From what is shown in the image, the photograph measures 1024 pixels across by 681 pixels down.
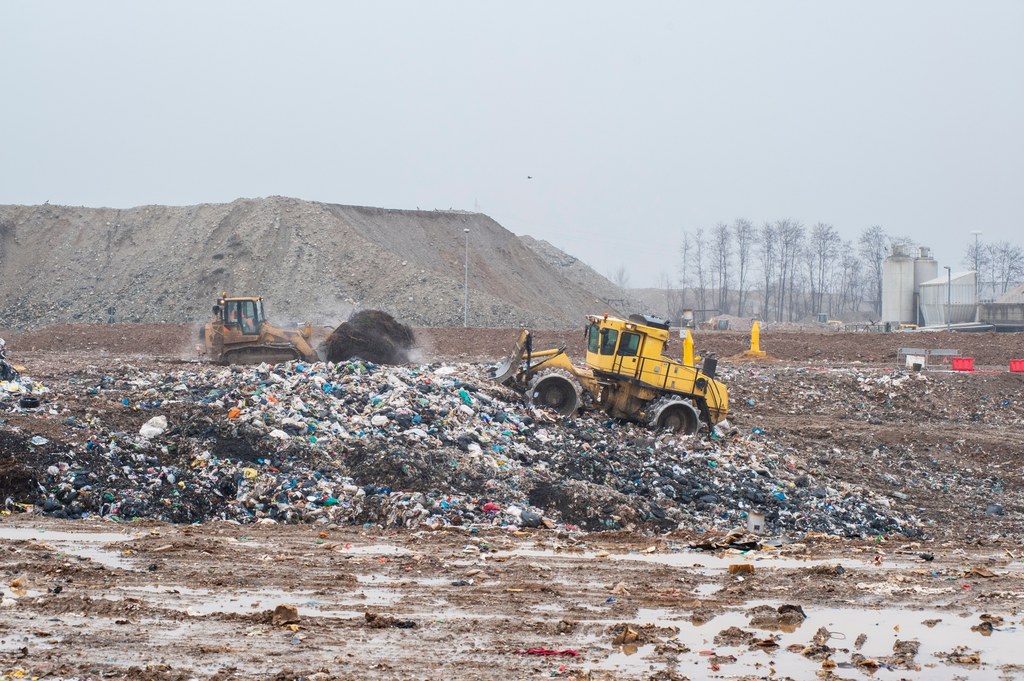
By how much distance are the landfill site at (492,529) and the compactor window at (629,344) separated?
50cm

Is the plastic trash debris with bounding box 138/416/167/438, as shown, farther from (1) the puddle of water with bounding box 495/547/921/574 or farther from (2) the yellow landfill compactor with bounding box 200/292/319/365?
(2) the yellow landfill compactor with bounding box 200/292/319/365

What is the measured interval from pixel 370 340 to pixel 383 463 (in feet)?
36.4

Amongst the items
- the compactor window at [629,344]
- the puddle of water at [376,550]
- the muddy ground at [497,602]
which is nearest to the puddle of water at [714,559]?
the muddy ground at [497,602]

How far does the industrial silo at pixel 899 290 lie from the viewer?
5325 cm

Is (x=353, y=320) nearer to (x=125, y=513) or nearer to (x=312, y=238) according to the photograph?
(x=125, y=513)

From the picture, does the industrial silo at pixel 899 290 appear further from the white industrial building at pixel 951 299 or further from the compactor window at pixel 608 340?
the compactor window at pixel 608 340

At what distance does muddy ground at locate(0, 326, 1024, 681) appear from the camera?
6.06 m

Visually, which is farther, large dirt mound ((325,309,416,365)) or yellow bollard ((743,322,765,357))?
yellow bollard ((743,322,765,357))

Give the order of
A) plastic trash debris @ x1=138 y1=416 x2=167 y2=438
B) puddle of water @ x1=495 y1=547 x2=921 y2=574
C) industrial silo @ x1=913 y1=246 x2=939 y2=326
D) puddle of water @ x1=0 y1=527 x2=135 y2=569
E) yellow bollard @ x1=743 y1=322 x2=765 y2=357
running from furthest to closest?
industrial silo @ x1=913 y1=246 x2=939 y2=326
yellow bollard @ x1=743 y1=322 x2=765 y2=357
plastic trash debris @ x1=138 y1=416 x2=167 y2=438
puddle of water @ x1=495 y1=547 x2=921 y2=574
puddle of water @ x1=0 y1=527 x2=135 y2=569

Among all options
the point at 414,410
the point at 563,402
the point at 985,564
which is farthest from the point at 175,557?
the point at 563,402

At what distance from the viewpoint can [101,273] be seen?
161 ft

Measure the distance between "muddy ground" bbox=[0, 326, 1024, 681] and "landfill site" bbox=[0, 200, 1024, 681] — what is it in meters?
0.03

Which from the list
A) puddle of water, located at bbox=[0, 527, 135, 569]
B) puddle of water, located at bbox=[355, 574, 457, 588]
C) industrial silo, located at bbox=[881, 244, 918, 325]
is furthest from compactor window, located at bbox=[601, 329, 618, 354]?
industrial silo, located at bbox=[881, 244, 918, 325]

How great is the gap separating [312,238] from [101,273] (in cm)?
947
